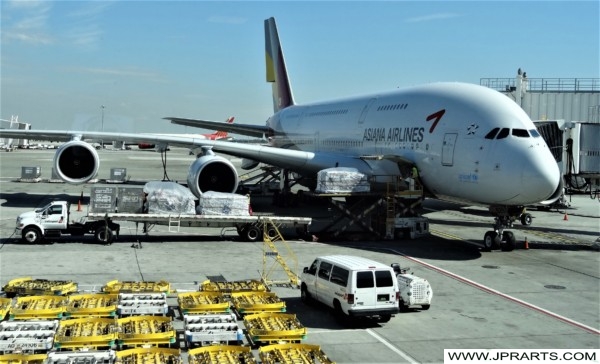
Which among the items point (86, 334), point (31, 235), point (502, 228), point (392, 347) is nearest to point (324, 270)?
point (392, 347)

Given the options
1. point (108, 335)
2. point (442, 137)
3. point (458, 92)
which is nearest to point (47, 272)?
point (108, 335)

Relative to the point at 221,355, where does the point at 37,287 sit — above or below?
above

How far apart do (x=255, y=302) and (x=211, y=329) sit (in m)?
2.61

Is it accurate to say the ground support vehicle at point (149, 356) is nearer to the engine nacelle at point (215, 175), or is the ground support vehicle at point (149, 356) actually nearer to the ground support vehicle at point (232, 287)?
the ground support vehicle at point (232, 287)

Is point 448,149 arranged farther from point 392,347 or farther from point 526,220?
point 392,347

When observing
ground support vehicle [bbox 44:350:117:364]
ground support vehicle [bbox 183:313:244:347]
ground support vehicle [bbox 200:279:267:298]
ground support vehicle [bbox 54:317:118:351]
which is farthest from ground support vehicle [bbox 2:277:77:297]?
ground support vehicle [bbox 44:350:117:364]

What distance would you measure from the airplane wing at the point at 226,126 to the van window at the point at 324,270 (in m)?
27.5

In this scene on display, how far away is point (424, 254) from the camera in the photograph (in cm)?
2544

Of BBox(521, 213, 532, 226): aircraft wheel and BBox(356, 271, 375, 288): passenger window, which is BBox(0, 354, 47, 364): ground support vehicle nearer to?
BBox(356, 271, 375, 288): passenger window

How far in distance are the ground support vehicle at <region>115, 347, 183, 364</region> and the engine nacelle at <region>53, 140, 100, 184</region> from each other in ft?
75.3

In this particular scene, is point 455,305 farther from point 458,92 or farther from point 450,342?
point 458,92

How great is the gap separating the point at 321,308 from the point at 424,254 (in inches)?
350

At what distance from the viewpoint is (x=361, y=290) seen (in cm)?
1556

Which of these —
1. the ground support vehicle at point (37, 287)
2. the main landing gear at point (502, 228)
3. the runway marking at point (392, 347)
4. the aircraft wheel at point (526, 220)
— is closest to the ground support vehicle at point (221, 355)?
the runway marking at point (392, 347)
